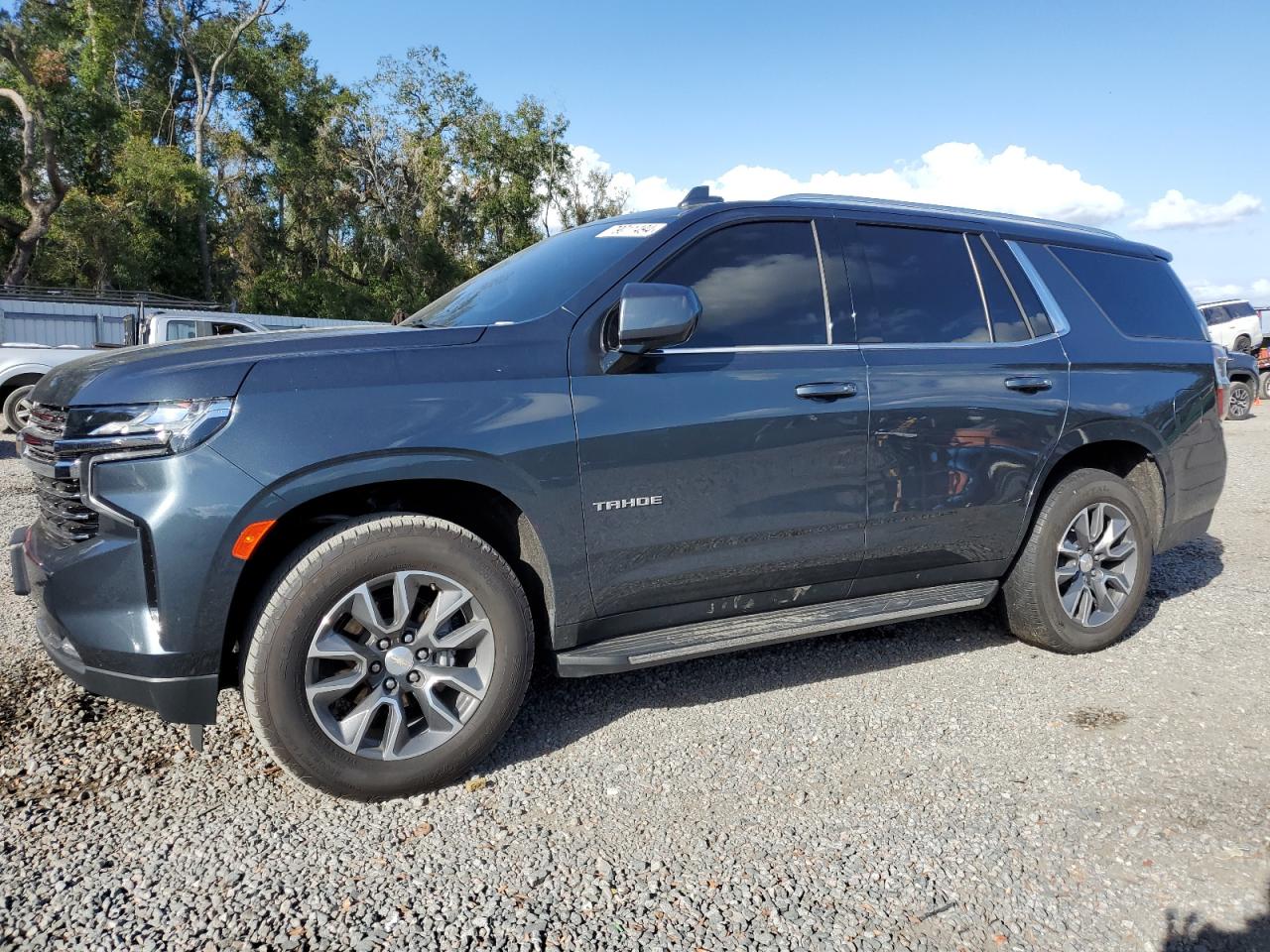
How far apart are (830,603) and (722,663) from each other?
0.70 metres

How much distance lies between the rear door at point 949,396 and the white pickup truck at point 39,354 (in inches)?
A: 364

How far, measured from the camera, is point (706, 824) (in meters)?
2.72

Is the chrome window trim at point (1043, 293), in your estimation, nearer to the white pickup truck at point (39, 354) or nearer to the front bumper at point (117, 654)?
the front bumper at point (117, 654)

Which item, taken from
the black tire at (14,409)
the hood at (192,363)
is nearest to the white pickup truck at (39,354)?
the black tire at (14,409)

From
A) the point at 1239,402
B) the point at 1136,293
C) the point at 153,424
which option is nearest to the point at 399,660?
the point at 153,424

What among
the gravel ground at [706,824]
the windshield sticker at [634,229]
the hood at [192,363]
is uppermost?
the windshield sticker at [634,229]

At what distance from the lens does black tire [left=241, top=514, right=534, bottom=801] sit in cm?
263

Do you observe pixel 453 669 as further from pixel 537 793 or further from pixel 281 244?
pixel 281 244

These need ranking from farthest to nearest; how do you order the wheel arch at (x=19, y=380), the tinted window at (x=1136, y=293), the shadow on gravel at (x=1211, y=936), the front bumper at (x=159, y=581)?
the wheel arch at (x=19, y=380) → the tinted window at (x=1136, y=293) → the front bumper at (x=159, y=581) → the shadow on gravel at (x=1211, y=936)

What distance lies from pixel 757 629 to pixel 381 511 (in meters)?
1.41

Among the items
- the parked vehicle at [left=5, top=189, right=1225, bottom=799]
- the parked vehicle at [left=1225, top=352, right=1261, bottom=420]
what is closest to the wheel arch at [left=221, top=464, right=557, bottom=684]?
the parked vehicle at [left=5, top=189, right=1225, bottom=799]

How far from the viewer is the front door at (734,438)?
3.05m

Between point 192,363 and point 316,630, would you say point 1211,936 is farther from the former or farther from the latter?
point 192,363

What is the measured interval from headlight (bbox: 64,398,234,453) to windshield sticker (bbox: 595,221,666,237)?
1.61 meters
